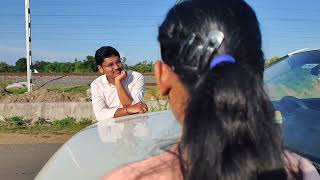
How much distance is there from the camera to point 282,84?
111 inches

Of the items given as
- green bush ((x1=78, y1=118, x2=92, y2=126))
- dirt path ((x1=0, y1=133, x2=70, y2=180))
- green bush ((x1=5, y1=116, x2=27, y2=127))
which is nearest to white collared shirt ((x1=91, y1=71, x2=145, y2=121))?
dirt path ((x1=0, y1=133, x2=70, y2=180))

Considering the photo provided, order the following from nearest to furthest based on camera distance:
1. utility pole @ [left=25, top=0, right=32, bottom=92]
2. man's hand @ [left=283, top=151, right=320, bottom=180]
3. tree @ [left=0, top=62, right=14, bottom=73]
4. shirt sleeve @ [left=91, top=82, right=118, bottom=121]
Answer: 1. man's hand @ [left=283, top=151, right=320, bottom=180]
2. shirt sleeve @ [left=91, top=82, right=118, bottom=121]
3. utility pole @ [left=25, top=0, right=32, bottom=92]
4. tree @ [left=0, top=62, right=14, bottom=73]

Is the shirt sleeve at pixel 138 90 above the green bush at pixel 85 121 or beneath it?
above

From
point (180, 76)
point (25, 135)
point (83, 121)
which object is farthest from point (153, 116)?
point (83, 121)

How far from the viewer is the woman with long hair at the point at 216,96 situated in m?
1.09

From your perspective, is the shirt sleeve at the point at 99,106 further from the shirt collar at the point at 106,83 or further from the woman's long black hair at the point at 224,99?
the woman's long black hair at the point at 224,99

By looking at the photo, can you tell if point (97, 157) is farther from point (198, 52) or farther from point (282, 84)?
point (282, 84)

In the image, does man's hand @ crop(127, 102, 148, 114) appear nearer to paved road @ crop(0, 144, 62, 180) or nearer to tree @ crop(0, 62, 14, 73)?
paved road @ crop(0, 144, 62, 180)

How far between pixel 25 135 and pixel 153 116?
24.2 ft

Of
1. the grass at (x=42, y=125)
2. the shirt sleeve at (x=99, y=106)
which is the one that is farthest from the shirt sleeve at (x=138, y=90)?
the grass at (x=42, y=125)

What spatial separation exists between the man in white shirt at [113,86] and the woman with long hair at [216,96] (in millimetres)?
3404

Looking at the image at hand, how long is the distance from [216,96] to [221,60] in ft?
0.30

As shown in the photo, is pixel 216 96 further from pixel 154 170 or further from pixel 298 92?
pixel 298 92

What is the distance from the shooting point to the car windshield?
234 centimetres
